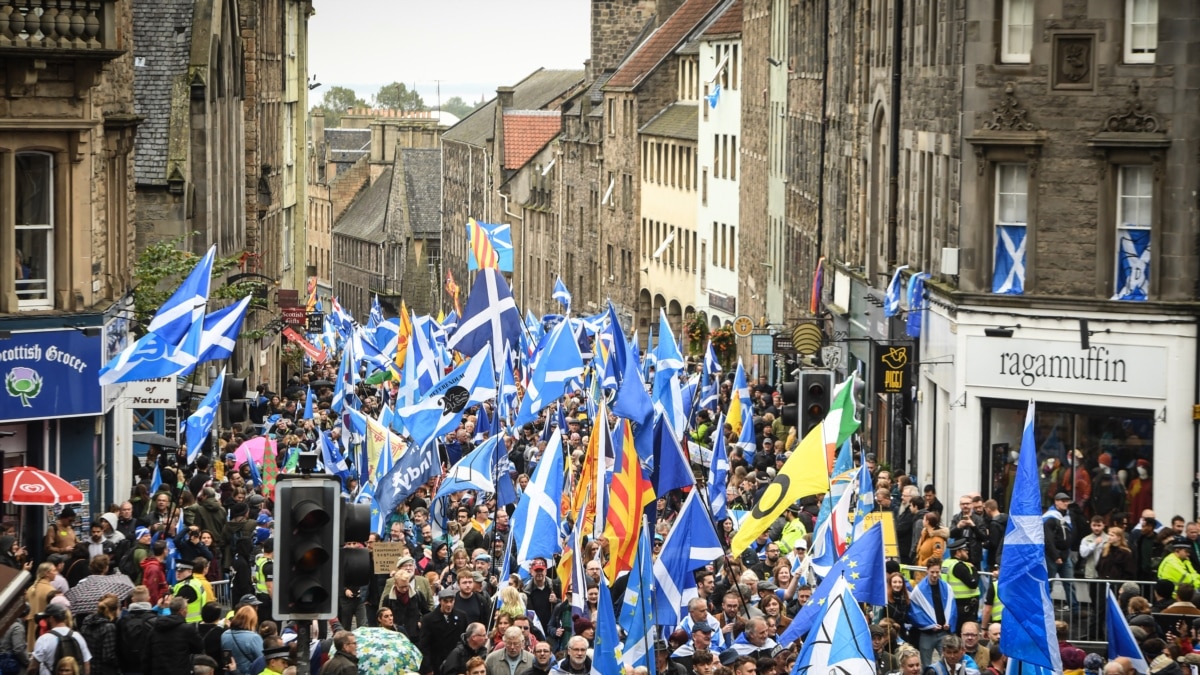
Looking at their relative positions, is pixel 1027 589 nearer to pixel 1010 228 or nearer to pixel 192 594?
pixel 192 594

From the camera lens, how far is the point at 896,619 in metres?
20.3

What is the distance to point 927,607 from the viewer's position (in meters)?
20.2

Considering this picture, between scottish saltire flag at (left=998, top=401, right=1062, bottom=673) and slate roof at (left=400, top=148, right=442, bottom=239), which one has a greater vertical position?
slate roof at (left=400, top=148, right=442, bottom=239)

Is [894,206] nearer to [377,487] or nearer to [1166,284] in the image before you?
[1166,284]

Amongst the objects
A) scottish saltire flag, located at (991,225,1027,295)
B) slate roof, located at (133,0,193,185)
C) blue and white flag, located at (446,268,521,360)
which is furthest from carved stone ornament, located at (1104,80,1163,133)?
slate roof, located at (133,0,193,185)

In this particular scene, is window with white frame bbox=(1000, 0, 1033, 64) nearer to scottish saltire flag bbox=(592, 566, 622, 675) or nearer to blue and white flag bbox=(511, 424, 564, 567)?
blue and white flag bbox=(511, 424, 564, 567)

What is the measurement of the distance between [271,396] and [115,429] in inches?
537

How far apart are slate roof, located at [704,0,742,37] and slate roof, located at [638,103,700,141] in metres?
3.98

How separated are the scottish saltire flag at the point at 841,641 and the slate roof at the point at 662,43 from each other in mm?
67546

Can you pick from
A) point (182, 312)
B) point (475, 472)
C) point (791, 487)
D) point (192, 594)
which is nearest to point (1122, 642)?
point (791, 487)

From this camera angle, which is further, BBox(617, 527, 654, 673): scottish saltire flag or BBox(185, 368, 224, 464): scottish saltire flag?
BBox(185, 368, 224, 464): scottish saltire flag

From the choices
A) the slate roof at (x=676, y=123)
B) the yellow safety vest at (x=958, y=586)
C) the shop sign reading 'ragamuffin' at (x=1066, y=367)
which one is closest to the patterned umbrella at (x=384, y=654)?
the yellow safety vest at (x=958, y=586)

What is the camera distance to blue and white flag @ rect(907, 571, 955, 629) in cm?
2016

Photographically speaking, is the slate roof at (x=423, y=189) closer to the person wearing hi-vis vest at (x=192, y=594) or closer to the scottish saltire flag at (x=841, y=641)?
the person wearing hi-vis vest at (x=192, y=594)
